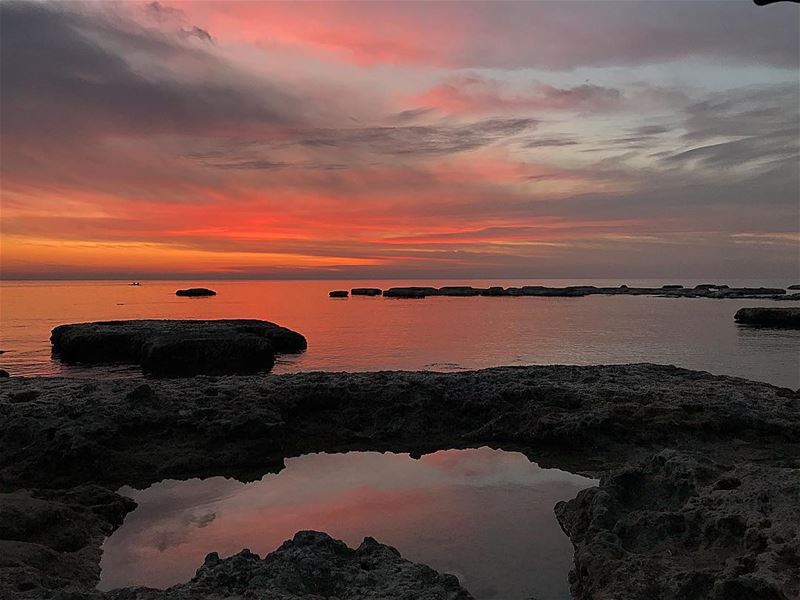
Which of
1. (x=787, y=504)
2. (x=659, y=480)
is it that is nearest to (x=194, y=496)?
(x=659, y=480)

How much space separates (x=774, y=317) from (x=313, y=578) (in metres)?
67.1

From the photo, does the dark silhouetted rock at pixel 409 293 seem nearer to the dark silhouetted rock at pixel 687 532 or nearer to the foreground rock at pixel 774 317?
the foreground rock at pixel 774 317

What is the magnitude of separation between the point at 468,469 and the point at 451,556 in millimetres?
4737

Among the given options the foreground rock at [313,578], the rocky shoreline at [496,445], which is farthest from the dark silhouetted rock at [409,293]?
the foreground rock at [313,578]

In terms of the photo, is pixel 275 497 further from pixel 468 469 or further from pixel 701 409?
pixel 701 409

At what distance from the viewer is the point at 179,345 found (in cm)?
3403

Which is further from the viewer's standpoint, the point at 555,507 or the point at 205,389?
the point at 205,389

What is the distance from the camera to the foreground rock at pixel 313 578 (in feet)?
24.1

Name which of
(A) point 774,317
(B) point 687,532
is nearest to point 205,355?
(B) point 687,532

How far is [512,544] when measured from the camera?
10047 millimetres

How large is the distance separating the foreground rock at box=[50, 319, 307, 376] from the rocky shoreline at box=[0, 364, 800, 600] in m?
14.0

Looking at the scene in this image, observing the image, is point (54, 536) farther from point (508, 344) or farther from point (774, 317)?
point (774, 317)

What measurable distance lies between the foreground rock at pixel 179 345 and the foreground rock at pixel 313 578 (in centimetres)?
2731

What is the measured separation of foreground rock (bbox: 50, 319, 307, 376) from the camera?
34.1 m
